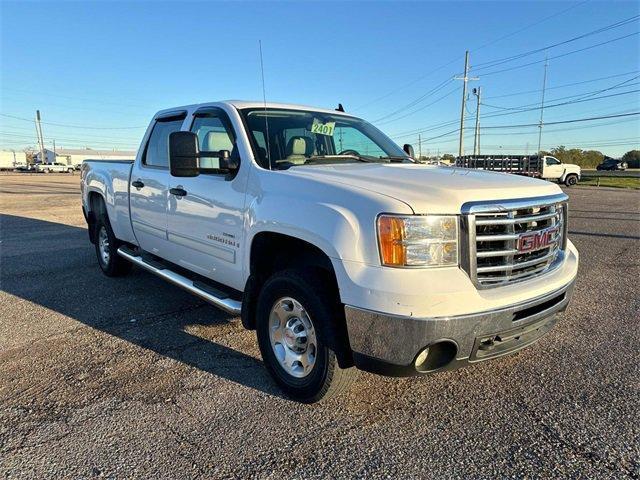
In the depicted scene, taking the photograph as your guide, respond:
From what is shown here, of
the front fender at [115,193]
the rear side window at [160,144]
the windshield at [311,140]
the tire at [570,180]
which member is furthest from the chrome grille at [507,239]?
the tire at [570,180]

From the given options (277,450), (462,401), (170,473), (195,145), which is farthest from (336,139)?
(170,473)

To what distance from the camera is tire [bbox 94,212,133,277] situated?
6059mm

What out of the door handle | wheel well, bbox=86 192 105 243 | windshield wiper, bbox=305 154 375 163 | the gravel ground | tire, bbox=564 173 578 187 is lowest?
tire, bbox=564 173 578 187

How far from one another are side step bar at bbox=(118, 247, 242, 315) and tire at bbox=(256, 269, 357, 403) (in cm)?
33

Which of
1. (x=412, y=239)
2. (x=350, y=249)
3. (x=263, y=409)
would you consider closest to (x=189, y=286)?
(x=263, y=409)

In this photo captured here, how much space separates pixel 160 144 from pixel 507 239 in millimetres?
3724

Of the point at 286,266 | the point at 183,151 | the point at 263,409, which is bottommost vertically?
the point at 263,409

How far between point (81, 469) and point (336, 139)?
3.12m

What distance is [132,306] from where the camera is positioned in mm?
5102

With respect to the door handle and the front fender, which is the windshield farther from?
the front fender

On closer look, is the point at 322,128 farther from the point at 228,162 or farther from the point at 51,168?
the point at 51,168

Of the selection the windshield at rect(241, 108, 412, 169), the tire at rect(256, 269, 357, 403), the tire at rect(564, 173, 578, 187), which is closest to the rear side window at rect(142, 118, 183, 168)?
the windshield at rect(241, 108, 412, 169)

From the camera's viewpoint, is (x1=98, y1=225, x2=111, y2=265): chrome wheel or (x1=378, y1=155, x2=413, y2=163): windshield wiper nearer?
(x1=378, y1=155, x2=413, y2=163): windshield wiper

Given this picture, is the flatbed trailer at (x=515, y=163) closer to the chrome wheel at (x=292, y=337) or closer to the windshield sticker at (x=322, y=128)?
the windshield sticker at (x=322, y=128)
